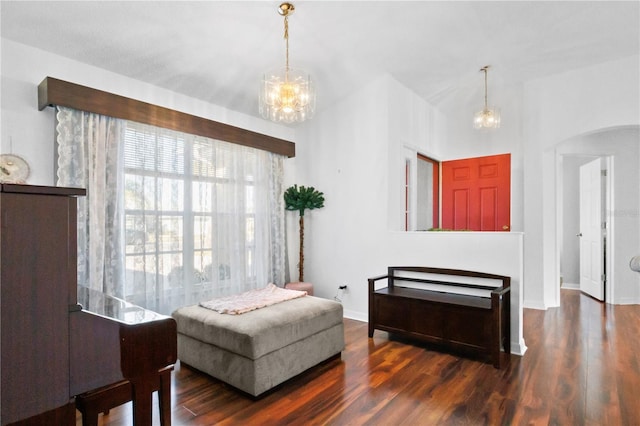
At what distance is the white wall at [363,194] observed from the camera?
384 cm

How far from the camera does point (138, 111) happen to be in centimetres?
317

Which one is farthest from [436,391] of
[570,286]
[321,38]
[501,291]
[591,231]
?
[570,286]

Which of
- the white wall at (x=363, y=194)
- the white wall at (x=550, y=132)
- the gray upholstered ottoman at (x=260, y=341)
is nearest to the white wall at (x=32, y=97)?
the gray upholstered ottoman at (x=260, y=341)

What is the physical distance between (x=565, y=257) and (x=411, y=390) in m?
5.28

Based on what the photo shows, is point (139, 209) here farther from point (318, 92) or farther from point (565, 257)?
point (565, 257)

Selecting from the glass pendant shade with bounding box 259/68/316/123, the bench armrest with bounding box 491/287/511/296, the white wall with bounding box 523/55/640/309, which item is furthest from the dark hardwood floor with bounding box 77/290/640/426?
the glass pendant shade with bounding box 259/68/316/123

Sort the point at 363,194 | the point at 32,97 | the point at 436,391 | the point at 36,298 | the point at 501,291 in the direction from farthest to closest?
1. the point at 363,194
2. the point at 501,291
3. the point at 32,97
4. the point at 436,391
5. the point at 36,298

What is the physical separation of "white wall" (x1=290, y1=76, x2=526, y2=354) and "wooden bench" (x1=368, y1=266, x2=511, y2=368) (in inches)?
6.3

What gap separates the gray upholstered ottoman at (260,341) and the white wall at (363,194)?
52.6 inches

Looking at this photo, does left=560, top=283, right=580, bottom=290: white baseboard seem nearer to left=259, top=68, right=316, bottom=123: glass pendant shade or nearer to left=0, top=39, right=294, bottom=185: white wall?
left=259, top=68, right=316, bottom=123: glass pendant shade

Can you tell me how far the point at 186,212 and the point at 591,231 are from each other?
5.98 metres

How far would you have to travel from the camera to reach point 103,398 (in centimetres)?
138

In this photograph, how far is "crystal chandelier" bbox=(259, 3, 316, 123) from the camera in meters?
2.74

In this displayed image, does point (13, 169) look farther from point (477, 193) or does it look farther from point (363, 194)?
point (477, 193)
